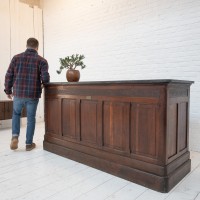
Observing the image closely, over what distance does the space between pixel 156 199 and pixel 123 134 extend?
2.23ft

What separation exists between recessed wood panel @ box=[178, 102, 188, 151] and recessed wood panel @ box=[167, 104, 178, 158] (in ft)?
0.33

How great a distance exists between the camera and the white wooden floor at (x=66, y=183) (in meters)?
1.91

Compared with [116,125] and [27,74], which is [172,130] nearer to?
[116,125]

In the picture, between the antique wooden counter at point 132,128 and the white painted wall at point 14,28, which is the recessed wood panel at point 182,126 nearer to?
the antique wooden counter at point 132,128

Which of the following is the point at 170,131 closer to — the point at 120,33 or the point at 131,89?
the point at 131,89

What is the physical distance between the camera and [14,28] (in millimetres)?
5109

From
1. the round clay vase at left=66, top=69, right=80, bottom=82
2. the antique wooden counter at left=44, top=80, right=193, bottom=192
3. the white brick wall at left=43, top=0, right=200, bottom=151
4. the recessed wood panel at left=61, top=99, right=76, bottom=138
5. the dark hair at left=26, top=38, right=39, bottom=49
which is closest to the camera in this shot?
the antique wooden counter at left=44, top=80, right=193, bottom=192

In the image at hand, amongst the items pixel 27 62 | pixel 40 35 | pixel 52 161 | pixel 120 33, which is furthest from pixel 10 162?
pixel 40 35

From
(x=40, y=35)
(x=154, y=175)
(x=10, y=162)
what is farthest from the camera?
(x=40, y=35)

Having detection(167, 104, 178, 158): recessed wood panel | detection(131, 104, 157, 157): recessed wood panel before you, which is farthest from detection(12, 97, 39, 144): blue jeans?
detection(167, 104, 178, 158): recessed wood panel

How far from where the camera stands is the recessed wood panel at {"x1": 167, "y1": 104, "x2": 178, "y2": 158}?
6.80 ft

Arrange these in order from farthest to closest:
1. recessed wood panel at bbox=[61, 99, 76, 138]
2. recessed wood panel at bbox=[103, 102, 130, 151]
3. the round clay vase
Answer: the round clay vase, recessed wood panel at bbox=[61, 99, 76, 138], recessed wood panel at bbox=[103, 102, 130, 151]

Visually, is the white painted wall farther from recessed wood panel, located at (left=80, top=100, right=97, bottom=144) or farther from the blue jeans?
recessed wood panel, located at (left=80, top=100, right=97, bottom=144)

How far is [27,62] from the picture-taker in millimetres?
3053
